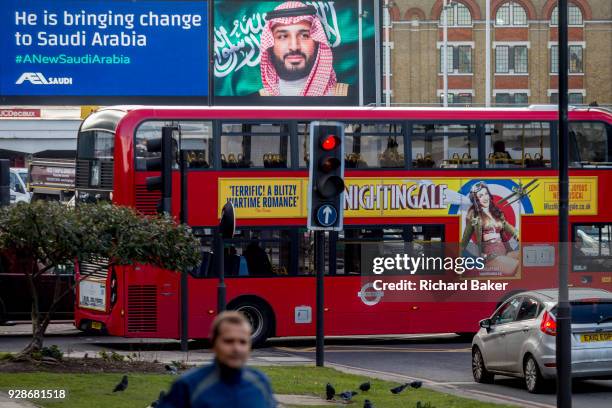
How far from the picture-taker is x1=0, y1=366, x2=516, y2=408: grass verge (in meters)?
14.0

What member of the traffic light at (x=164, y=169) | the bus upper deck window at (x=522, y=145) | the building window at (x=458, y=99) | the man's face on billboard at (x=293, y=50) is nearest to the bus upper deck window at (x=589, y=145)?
the bus upper deck window at (x=522, y=145)

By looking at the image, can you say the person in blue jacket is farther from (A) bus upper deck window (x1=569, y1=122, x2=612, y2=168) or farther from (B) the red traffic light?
(A) bus upper deck window (x1=569, y1=122, x2=612, y2=168)

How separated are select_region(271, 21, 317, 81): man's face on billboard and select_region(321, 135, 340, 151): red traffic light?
2744 centimetres

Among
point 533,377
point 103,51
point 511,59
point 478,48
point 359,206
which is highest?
point 478,48

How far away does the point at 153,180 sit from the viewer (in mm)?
20062

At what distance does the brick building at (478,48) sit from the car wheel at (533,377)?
2598 inches

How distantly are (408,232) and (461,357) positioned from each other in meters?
2.66

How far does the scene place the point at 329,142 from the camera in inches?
684

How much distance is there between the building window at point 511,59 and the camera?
84.2 meters

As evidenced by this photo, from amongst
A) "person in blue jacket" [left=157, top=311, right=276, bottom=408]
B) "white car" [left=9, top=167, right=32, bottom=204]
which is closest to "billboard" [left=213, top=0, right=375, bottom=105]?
"white car" [left=9, top=167, right=32, bottom=204]

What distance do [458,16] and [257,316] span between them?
205 ft

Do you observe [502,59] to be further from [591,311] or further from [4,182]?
[4,182]

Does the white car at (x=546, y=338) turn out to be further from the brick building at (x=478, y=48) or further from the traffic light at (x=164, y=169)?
the brick building at (x=478, y=48)

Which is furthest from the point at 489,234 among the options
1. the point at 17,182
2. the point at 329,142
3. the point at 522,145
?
the point at 17,182
